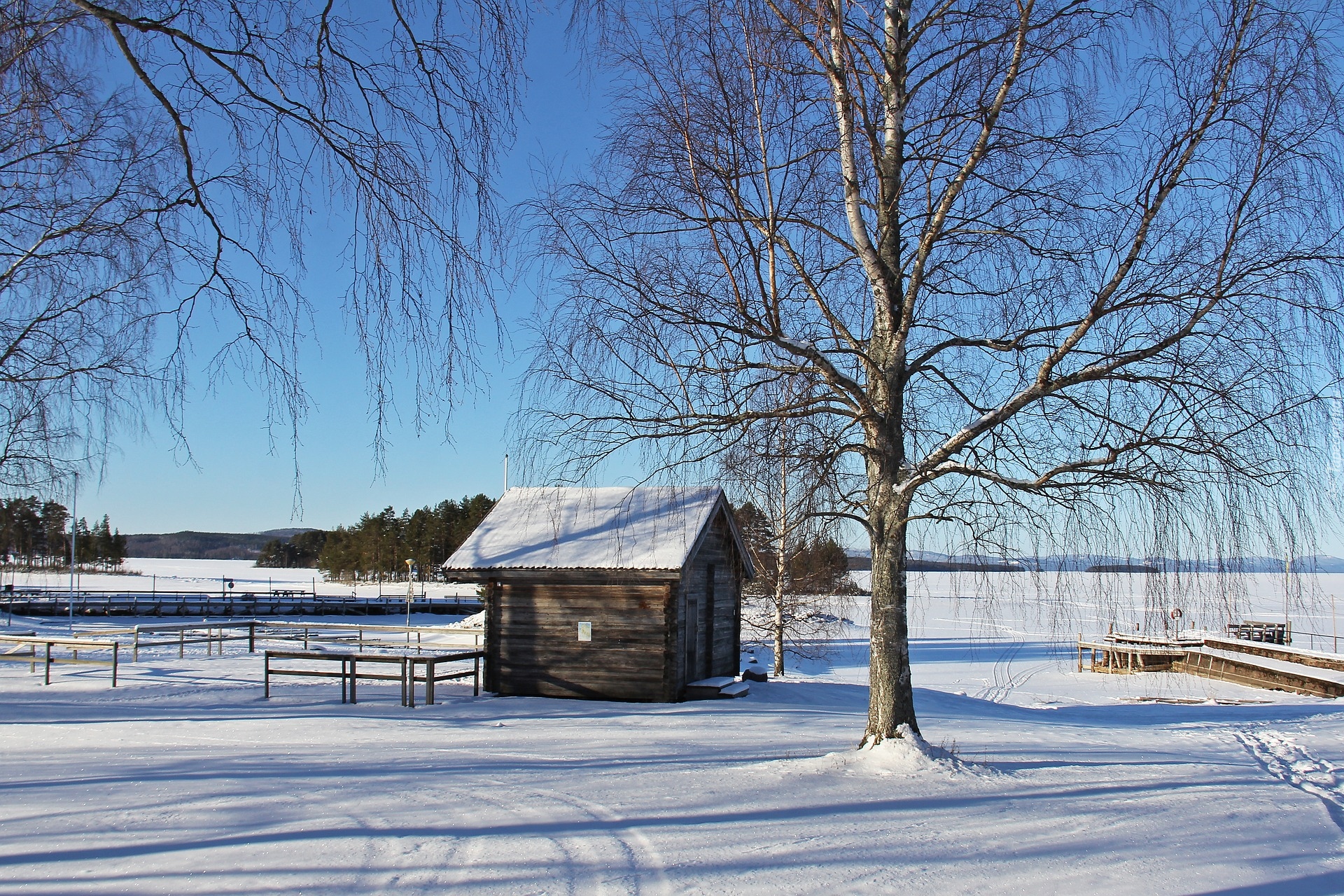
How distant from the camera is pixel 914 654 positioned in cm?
4306

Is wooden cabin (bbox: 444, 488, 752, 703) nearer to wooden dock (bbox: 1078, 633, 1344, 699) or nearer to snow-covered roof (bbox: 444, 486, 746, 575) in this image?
snow-covered roof (bbox: 444, 486, 746, 575)

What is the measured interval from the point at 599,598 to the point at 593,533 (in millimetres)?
1772

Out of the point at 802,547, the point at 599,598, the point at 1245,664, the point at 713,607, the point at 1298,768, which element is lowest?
the point at 1245,664

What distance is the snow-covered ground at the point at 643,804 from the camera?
20.2 feet

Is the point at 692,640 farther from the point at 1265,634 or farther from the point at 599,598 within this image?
the point at 1265,634

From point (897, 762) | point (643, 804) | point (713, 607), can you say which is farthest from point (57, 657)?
point (897, 762)

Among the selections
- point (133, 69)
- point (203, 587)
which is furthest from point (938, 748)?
point (203, 587)

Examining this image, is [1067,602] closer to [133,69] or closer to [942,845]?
[942,845]

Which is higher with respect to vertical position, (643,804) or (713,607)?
(713,607)

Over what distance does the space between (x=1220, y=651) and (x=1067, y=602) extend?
31.4 meters

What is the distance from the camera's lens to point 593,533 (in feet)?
62.3

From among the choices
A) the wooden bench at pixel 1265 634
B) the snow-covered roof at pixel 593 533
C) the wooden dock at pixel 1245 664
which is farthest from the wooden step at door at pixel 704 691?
the wooden bench at pixel 1265 634

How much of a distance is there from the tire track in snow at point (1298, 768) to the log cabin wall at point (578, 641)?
9882mm

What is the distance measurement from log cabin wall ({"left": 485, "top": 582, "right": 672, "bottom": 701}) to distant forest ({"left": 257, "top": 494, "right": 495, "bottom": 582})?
70693 mm
